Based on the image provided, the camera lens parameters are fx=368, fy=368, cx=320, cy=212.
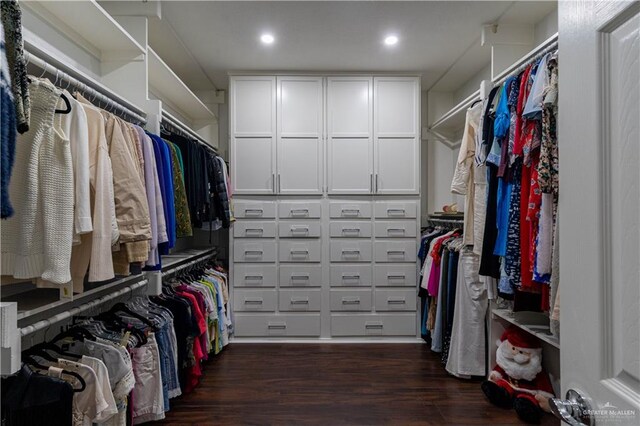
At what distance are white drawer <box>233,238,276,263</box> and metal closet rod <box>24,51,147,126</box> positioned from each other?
154 centimetres

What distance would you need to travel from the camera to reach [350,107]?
3.52m

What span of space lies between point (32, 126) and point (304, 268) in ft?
8.40

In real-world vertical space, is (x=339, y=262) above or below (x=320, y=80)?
below

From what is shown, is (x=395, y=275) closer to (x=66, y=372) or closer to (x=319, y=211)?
(x=319, y=211)

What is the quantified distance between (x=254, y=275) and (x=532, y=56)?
2.73 m

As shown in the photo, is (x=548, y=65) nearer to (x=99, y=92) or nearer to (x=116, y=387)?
(x=99, y=92)

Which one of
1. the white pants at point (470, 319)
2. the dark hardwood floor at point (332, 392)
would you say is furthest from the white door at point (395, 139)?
the dark hardwood floor at point (332, 392)

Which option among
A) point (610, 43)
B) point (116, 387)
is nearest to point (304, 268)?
point (116, 387)

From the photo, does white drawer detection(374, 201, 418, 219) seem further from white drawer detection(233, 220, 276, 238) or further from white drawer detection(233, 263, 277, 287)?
white drawer detection(233, 263, 277, 287)

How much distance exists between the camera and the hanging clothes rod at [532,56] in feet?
5.82

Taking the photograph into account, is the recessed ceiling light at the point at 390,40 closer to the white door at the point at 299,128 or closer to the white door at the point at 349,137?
the white door at the point at 349,137

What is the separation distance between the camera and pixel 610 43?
0.57m

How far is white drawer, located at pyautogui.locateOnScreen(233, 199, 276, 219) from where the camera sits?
3.49m

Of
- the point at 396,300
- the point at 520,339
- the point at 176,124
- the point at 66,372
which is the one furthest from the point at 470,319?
the point at 176,124
